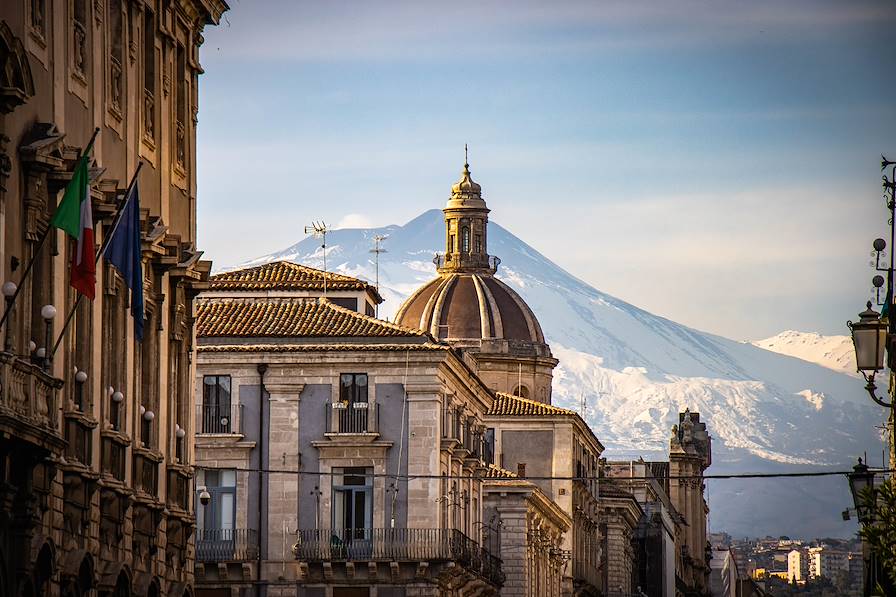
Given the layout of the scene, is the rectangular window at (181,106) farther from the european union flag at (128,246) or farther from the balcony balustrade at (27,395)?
the balcony balustrade at (27,395)

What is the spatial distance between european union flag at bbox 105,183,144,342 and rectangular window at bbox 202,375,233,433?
31859 millimetres

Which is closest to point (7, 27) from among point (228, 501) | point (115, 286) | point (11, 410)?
point (11, 410)

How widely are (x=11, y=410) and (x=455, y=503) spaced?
44.4 meters

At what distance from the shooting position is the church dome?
13062 centimetres

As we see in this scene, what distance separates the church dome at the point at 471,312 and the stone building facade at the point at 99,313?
81370 mm

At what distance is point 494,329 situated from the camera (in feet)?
428

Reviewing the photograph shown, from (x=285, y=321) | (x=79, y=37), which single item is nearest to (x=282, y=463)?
(x=285, y=321)

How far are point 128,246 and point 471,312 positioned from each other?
94.8 meters

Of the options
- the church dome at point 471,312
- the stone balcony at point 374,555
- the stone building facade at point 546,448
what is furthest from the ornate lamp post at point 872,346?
the church dome at point 471,312

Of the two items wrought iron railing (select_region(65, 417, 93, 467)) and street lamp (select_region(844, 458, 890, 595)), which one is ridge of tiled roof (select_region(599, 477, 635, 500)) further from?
wrought iron railing (select_region(65, 417, 93, 467))

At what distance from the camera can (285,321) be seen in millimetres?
72188

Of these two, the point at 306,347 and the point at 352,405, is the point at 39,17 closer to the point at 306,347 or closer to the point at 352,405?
the point at 306,347

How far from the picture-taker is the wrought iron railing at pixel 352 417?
70.6 m

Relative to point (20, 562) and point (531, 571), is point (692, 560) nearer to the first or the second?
point (531, 571)
